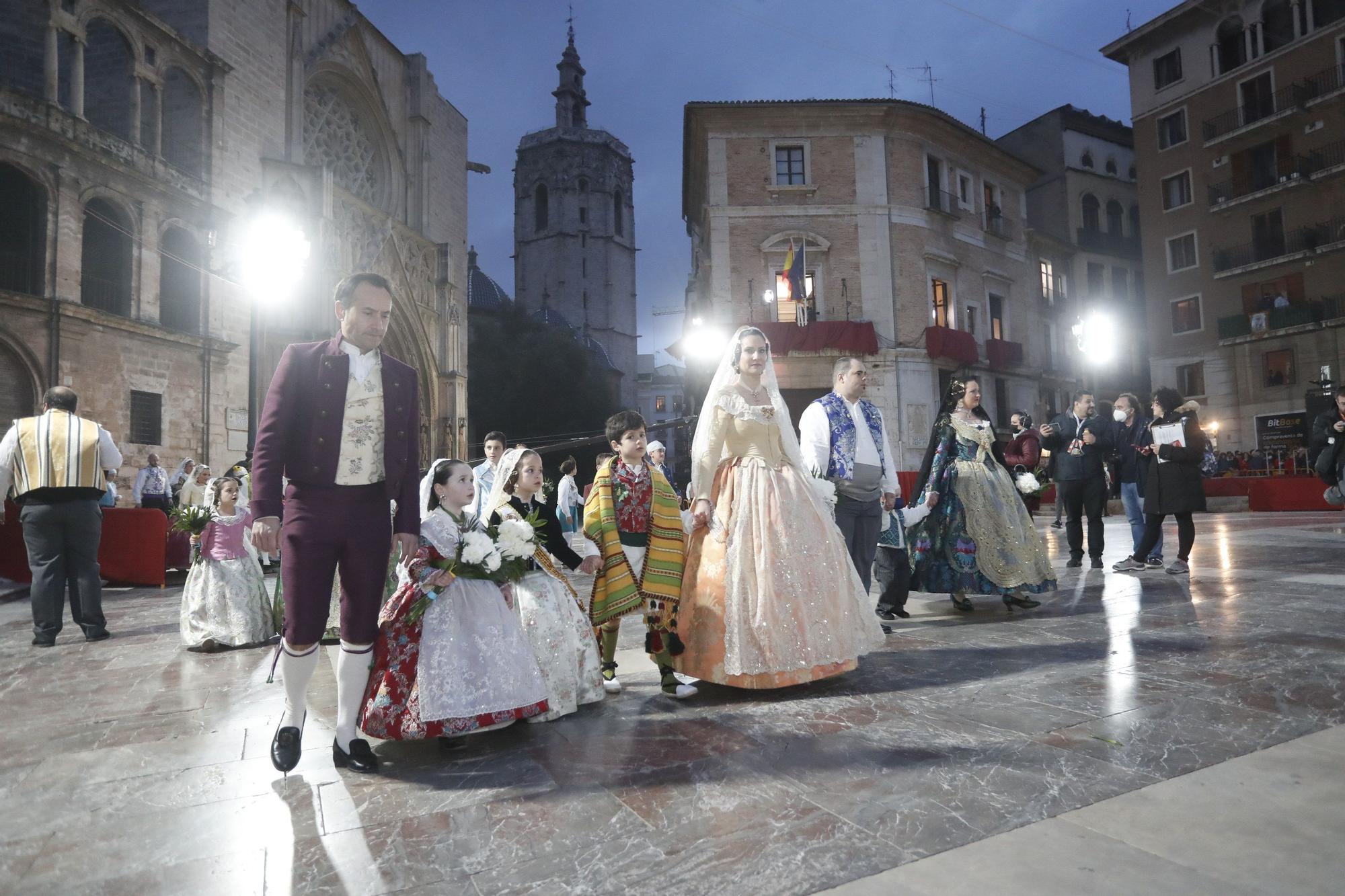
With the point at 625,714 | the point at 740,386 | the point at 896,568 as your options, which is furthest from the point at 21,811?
the point at 896,568

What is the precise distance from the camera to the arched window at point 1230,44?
94.2 feet

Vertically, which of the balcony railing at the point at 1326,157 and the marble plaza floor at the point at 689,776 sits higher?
the balcony railing at the point at 1326,157

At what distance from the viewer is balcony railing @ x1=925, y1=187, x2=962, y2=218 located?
1038 inches

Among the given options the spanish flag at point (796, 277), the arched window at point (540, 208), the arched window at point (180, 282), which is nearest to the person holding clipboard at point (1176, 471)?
the spanish flag at point (796, 277)

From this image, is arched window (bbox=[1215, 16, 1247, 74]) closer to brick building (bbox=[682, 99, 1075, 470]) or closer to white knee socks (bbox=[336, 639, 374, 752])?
brick building (bbox=[682, 99, 1075, 470])

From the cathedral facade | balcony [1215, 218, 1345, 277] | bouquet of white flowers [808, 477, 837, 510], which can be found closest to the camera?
bouquet of white flowers [808, 477, 837, 510]

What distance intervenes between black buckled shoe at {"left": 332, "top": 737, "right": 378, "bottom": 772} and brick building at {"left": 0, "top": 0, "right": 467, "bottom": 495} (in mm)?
6965

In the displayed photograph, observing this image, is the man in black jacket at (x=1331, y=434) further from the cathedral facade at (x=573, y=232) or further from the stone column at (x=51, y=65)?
the cathedral facade at (x=573, y=232)

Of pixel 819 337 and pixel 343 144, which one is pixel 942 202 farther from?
pixel 343 144

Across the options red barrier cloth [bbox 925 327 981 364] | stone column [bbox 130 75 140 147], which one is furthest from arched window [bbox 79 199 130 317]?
red barrier cloth [bbox 925 327 981 364]

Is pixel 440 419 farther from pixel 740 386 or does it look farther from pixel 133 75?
pixel 740 386

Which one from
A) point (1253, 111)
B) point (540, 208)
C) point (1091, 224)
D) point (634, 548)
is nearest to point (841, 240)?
point (1253, 111)

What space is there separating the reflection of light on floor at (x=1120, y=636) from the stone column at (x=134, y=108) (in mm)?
20381

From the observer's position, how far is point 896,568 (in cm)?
624
